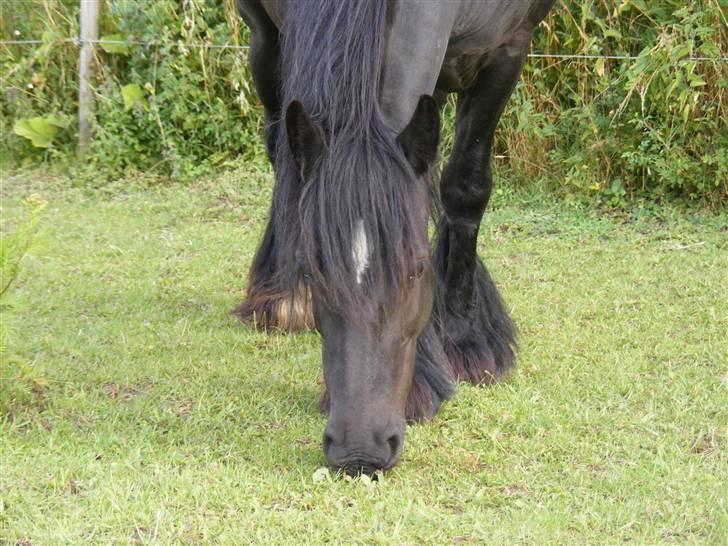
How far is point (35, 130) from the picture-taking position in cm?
870

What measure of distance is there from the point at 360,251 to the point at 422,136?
450mm

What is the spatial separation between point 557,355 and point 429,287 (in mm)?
1493

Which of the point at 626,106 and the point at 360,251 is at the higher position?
the point at 626,106

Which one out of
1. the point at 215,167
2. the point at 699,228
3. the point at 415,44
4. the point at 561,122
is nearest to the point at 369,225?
the point at 415,44

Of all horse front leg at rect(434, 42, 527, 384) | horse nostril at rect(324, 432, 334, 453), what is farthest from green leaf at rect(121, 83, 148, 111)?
horse nostril at rect(324, 432, 334, 453)

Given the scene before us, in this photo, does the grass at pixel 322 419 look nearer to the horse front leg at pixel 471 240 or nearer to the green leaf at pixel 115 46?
the horse front leg at pixel 471 240

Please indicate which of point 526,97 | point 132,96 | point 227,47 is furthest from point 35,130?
point 526,97

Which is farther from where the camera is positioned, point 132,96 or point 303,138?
point 132,96

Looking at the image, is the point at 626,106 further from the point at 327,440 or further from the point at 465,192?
the point at 327,440

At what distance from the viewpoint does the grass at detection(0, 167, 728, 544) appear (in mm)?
3100

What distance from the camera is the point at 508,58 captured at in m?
4.46

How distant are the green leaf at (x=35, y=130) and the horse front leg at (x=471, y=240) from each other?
511 centimetres

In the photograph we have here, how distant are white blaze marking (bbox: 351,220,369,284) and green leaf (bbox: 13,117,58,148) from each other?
639cm

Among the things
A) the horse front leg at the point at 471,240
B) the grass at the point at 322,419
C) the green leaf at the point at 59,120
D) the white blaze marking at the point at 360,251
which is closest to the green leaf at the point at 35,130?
the green leaf at the point at 59,120
